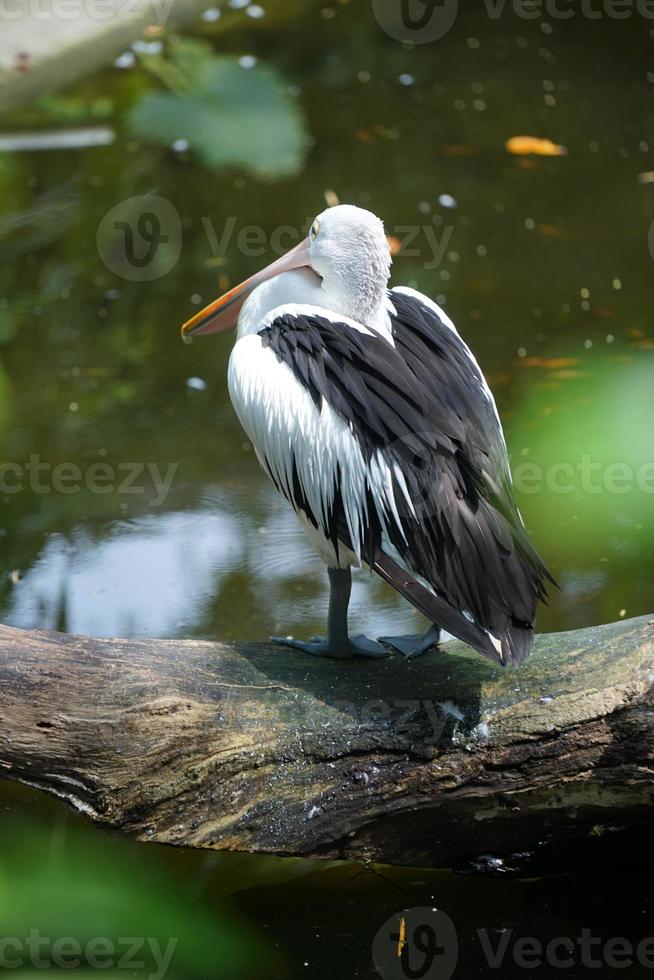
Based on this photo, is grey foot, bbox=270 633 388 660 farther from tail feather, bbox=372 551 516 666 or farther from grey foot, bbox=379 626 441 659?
tail feather, bbox=372 551 516 666

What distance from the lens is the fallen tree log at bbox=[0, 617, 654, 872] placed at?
227cm

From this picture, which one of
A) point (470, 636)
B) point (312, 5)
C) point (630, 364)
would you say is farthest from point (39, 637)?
point (312, 5)

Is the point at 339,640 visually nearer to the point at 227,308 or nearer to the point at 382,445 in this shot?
the point at 382,445

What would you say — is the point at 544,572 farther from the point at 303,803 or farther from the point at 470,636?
the point at 303,803

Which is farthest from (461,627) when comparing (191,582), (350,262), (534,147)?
(534,147)

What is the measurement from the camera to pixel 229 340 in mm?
4648

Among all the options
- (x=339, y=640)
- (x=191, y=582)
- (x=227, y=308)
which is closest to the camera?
(x=339, y=640)

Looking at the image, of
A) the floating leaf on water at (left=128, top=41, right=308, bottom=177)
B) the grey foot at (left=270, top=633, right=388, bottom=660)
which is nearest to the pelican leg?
the grey foot at (left=270, top=633, right=388, bottom=660)

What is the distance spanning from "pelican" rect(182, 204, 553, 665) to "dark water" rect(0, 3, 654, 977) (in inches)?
25.8

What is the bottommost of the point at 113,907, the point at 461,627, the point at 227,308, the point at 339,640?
the point at 113,907

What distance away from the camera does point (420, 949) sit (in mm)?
2396

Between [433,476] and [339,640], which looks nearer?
[433,476]

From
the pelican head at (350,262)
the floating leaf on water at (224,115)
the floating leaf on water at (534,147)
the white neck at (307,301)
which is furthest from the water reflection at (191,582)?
the floating leaf on water at (534,147)

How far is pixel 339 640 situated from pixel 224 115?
4.01m
